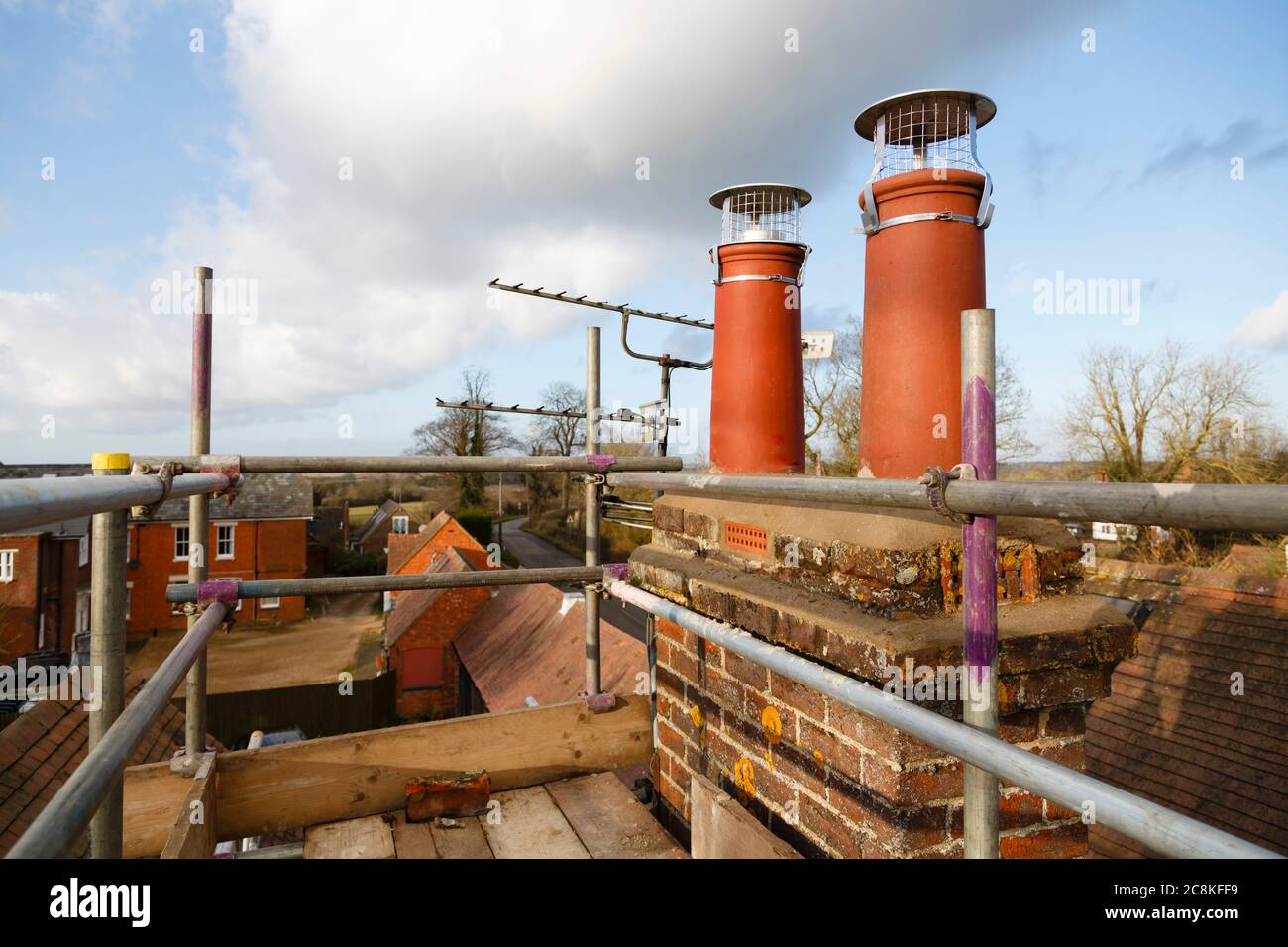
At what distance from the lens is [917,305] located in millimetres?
2781

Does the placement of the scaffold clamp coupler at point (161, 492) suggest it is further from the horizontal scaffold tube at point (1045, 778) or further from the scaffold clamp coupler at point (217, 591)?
the horizontal scaffold tube at point (1045, 778)

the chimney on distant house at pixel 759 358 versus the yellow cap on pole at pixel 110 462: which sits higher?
the chimney on distant house at pixel 759 358

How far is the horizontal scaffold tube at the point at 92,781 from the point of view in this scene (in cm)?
103

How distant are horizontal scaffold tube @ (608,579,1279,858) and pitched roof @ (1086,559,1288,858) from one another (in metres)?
6.82

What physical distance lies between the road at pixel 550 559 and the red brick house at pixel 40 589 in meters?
16.7

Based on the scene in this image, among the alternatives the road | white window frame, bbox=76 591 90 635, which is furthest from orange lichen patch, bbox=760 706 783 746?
white window frame, bbox=76 591 90 635

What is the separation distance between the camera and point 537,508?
5222 cm

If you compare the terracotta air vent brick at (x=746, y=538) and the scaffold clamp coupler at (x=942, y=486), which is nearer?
the scaffold clamp coupler at (x=942, y=486)

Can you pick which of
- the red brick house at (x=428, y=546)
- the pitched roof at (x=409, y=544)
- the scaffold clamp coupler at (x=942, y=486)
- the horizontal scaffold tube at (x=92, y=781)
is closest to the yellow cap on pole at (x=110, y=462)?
the horizontal scaffold tube at (x=92, y=781)

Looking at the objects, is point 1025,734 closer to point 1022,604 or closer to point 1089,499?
point 1022,604

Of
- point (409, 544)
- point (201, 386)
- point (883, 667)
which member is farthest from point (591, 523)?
point (409, 544)

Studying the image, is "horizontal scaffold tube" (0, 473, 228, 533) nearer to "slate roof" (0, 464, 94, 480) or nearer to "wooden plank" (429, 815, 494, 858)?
"wooden plank" (429, 815, 494, 858)

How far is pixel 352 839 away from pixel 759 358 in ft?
9.68

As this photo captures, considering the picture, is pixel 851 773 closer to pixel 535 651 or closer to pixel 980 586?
pixel 980 586
